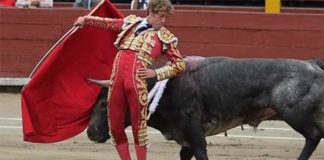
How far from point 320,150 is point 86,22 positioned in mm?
2581

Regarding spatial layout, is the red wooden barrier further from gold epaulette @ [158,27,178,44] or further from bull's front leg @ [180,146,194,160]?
gold epaulette @ [158,27,178,44]

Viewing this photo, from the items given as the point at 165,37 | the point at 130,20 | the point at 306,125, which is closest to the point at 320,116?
the point at 306,125

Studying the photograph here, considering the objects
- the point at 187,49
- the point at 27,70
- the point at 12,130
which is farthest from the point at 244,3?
the point at 12,130

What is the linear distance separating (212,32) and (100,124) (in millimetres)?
5257

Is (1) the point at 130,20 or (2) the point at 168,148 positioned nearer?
(1) the point at 130,20

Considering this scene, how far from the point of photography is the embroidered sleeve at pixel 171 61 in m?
4.90

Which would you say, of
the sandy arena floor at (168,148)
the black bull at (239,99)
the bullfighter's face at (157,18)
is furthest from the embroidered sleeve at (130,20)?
the sandy arena floor at (168,148)

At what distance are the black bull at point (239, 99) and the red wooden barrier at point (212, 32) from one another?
5.03 meters

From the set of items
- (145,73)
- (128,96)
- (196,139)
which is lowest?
(196,139)

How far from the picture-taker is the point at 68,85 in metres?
5.65

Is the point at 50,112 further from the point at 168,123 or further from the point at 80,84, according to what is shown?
the point at 168,123

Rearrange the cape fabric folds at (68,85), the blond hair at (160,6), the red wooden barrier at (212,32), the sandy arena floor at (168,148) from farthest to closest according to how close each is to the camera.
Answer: the red wooden barrier at (212,32)
the sandy arena floor at (168,148)
the cape fabric folds at (68,85)
the blond hair at (160,6)

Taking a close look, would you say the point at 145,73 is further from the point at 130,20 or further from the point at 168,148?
the point at 168,148

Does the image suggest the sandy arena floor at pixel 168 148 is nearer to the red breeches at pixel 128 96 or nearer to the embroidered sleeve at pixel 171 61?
the red breeches at pixel 128 96
